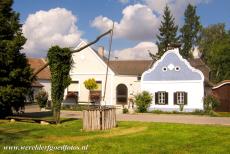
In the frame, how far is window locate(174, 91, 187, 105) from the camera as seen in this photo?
3381 cm

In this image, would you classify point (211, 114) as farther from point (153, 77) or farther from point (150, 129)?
point (150, 129)

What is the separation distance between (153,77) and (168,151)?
23.7 m

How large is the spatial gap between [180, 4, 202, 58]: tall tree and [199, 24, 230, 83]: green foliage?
59.9 inches

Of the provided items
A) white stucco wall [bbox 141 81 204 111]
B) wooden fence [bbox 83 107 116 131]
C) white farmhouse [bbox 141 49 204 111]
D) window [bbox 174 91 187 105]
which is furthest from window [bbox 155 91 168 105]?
wooden fence [bbox 83 107 116 131]

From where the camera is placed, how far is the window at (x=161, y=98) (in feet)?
114

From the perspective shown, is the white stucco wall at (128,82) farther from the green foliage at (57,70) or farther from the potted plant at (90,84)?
the green foliage at (57,70)

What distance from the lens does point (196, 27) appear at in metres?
70.8

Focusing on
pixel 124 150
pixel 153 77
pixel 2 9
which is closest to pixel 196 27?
pixel 153 77

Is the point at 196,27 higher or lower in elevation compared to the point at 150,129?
higher

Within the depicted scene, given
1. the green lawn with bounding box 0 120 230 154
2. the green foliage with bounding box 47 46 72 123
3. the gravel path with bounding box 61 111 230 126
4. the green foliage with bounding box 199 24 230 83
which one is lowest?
the green lawn with bounding box 0 120 230 154

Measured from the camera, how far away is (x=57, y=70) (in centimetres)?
2139

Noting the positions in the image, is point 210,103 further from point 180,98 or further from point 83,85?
point 83,85

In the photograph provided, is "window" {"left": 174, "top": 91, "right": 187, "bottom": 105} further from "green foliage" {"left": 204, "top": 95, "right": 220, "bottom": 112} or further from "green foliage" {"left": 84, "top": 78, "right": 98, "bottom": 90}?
"green foliage" {"left": 84, "top": 78, "right": 98, "bottom": 90}

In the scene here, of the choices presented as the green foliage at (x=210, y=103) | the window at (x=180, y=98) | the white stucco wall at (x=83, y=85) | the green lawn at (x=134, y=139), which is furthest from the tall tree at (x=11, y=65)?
the white stucco wall at (x=83, y=85)
